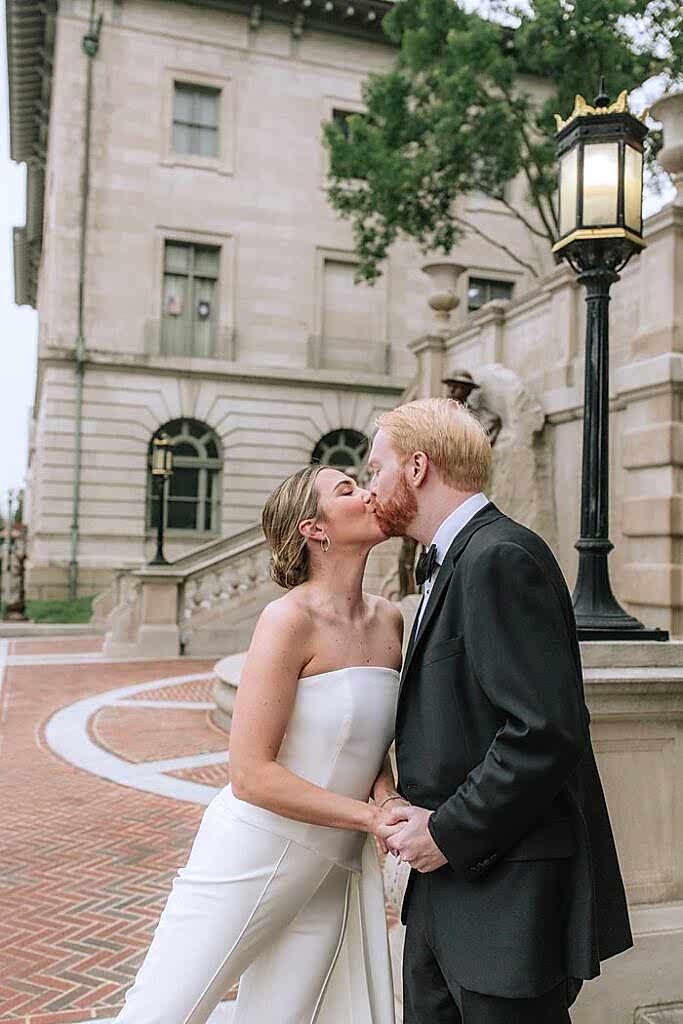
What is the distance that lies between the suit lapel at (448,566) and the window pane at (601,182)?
10.3 ft

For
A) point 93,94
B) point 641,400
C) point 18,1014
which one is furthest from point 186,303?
point 18,1014

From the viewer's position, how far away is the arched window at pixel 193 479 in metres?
25.1

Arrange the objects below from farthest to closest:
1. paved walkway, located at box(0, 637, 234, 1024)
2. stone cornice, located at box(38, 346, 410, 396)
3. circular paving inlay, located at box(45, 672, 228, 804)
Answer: stone cornice, located at box(38, 346, 410, 396) < circular paving inlay, located at box(45, 672, 228, 804) < paved walkway, located at box(0, 637, 234, 1024)

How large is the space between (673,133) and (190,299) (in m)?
18.5

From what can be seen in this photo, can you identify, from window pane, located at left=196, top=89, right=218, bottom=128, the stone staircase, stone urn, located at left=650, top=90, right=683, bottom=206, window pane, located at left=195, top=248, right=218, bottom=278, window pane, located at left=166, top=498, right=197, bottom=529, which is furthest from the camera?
window pane, located at left=196, top=89, right=218, bottom=128

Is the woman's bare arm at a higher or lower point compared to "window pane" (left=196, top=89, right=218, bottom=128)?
lower

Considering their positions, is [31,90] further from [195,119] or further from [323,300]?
[323,300]

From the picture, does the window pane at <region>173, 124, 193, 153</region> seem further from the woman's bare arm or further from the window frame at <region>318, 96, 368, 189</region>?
the woman's bare arm

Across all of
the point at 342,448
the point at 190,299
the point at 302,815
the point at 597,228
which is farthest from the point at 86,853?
the point at 190,299

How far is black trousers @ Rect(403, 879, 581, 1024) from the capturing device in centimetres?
203

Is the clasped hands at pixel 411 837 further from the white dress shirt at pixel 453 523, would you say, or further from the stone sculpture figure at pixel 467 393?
the stone sculpture figure at pixel 467 393

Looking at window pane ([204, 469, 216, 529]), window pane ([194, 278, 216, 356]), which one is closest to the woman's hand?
window pane ([204, 469, 216, 529])

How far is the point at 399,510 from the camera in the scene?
2281 mm

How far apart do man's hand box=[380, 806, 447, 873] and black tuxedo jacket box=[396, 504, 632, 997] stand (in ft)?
0.16
